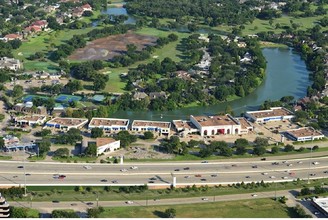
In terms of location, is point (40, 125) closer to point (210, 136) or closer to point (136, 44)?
point (210, 136)

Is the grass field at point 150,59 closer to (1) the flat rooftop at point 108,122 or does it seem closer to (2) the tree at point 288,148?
(1) the flat rooftop at point 108,122

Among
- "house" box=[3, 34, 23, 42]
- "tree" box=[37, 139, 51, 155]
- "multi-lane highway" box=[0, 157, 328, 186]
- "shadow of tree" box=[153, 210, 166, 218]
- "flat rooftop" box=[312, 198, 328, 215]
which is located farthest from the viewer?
"house" box=[3, 34, 23, 42]

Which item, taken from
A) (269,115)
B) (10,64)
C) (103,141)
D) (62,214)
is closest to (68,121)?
(103,141)

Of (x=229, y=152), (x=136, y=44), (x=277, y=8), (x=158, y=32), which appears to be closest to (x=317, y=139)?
(x=229, y=152)

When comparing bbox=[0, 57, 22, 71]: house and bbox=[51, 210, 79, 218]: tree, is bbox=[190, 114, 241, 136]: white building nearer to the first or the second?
bbox=[51, 210, 79, 218]: tree

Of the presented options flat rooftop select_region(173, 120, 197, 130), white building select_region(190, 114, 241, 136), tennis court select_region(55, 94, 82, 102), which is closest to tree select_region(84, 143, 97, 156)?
flat rooftop select_region(173, 120, 197, 130)

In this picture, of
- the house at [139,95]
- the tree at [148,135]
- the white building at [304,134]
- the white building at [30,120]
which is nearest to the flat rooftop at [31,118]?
the white building at [30,120]

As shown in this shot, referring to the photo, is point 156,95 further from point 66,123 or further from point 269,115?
point 269,115
